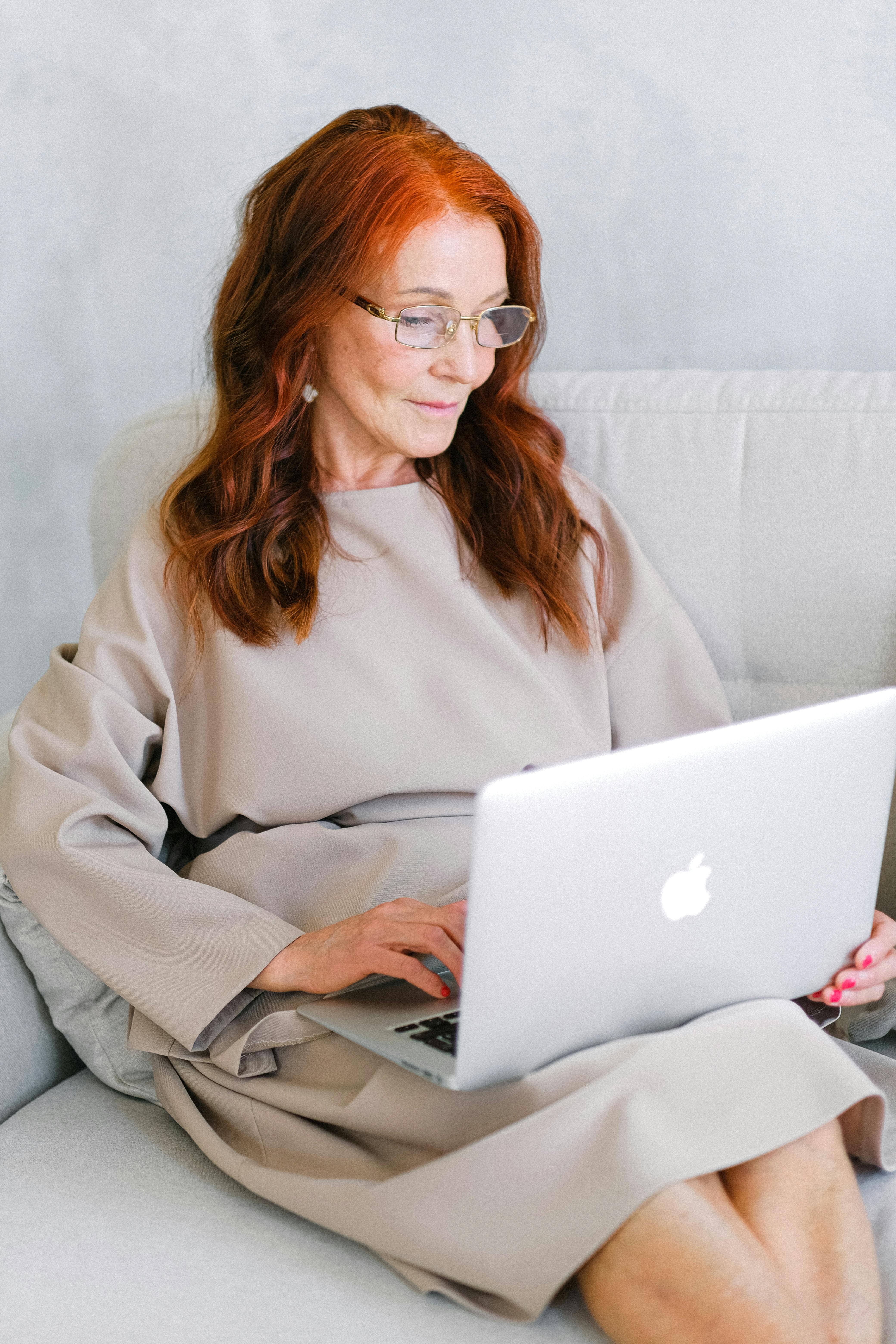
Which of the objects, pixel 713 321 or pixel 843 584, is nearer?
pixel 843 584

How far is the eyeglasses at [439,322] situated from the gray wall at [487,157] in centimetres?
49

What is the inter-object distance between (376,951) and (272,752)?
1.01 ft

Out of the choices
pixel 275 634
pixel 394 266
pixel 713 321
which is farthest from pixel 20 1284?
pixel 713 321

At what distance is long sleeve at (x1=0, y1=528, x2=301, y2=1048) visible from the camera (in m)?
1.26

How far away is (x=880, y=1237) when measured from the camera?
1.10 meters

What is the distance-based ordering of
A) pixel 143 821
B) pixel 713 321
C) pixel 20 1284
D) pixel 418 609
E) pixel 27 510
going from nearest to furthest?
1. pixel 20 1284
2. pixel 143 821
3. pixel 418 609
4. pixel 713 321
5. pixel 27 510

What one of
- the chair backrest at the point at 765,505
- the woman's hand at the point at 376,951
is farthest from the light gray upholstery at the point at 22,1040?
the chair backrest at the point at 765,505

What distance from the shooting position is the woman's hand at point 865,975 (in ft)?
3.78

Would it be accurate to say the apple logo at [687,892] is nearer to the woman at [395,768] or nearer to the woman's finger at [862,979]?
the woman at [395,768]

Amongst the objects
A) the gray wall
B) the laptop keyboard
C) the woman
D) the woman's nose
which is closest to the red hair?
the woman

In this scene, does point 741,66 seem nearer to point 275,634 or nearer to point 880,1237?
point 275,634

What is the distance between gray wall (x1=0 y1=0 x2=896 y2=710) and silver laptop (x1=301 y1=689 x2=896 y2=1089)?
999 millimetres

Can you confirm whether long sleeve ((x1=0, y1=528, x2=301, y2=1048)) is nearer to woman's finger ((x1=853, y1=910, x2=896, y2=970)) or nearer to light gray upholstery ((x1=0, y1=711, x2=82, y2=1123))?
light gray upholstery ((x1=0, y1=711, x2=82, y2=1123))

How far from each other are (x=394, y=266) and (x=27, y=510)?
1.26 metres
